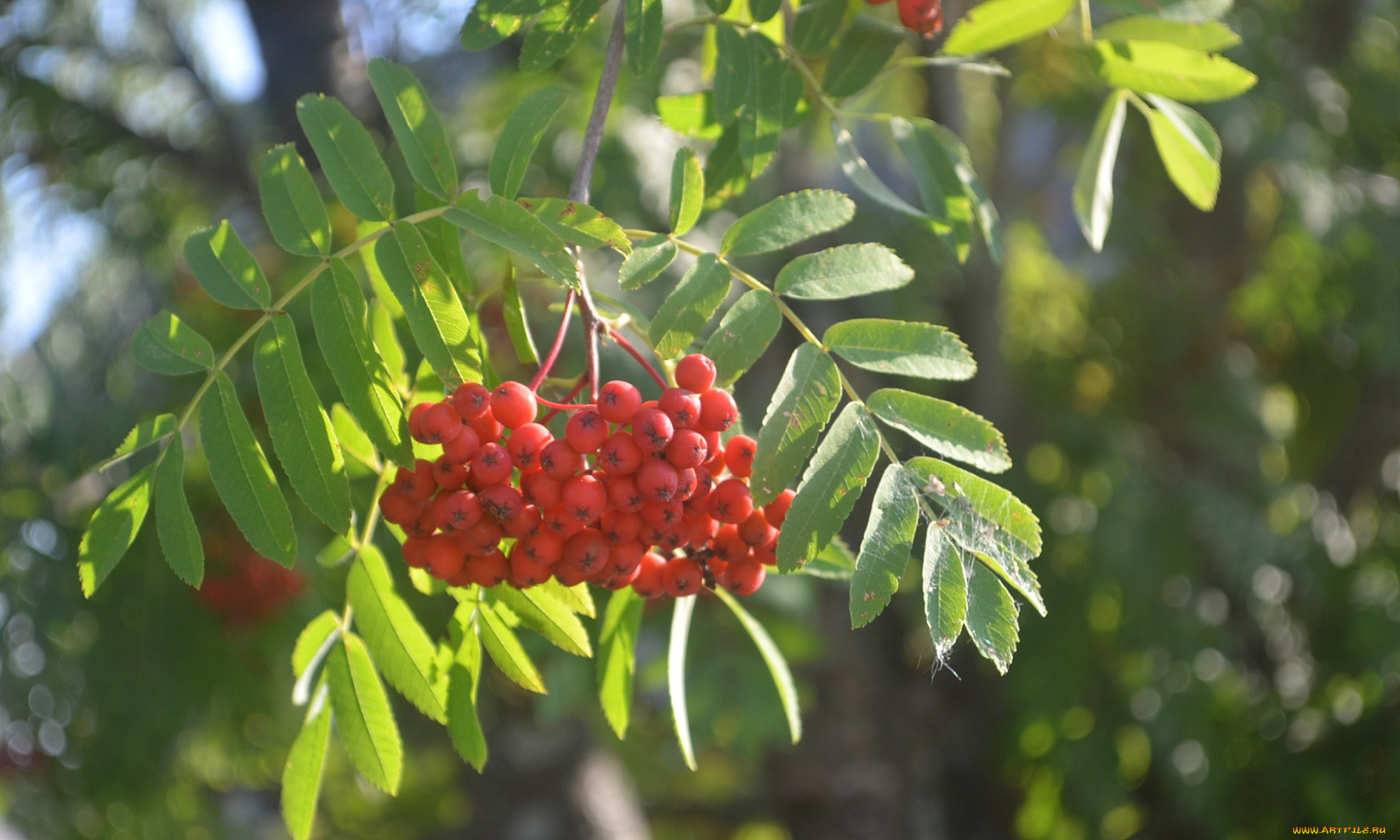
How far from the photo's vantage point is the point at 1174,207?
3742 mm

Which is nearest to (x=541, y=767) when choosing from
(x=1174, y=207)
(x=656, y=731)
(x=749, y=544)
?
(x=656, y=731)

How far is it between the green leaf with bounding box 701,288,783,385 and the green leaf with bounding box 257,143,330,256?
0.39 metres

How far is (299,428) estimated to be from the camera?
35.7 inches

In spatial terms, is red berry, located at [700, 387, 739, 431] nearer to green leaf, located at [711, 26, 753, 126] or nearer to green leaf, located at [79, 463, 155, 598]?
green leaf, located at [711, 26, 753, 126]

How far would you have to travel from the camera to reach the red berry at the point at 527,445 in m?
0.87

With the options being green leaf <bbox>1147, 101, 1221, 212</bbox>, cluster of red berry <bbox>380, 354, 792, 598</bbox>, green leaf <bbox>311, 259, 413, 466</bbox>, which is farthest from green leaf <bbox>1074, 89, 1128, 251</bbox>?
green leaf <bbox>311, 259, 413, 466</bbox>

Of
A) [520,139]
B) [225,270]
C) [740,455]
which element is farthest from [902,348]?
[225,270]

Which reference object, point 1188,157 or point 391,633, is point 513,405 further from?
point 1188,157

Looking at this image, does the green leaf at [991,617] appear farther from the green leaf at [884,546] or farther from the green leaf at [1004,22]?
the green leaf at [1004,22]

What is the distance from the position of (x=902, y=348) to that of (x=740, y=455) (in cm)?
19

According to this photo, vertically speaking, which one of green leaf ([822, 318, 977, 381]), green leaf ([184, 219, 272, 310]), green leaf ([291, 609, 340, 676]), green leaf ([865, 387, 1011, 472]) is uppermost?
green leaf ([184, 219, 272, 310])

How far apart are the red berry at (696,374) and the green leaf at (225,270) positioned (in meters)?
0.43

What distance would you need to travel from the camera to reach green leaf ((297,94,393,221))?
95 cm

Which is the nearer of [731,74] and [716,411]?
[716,411]
